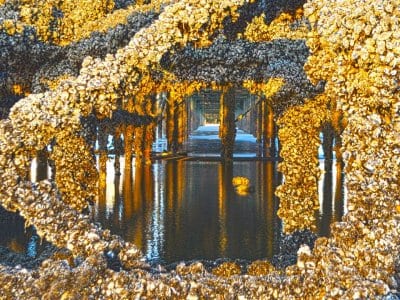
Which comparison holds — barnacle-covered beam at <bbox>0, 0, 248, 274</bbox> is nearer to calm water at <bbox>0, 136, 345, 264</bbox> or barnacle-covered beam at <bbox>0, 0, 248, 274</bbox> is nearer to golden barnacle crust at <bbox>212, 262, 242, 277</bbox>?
golden barnacle crust at <bbox>212, 262, 242, 277</bbox>

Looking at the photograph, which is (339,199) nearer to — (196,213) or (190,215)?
(196,213)

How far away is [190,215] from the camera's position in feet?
33.8

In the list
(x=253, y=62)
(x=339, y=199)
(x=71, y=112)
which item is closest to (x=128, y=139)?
(x=339, y=199)

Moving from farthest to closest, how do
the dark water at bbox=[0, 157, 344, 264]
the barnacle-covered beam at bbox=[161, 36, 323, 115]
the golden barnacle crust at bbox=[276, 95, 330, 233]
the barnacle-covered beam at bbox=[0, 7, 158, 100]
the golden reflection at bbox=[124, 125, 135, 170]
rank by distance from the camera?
the golden reflection at bbox=[124, 125, 135, 170] → the dark water at bbox=[0, 157, 344, 264] → the barnacle-covered beam at bbox=[161, 36, 323, 115] → the golden barnacle crust at bbox=[276, 95, 330, 233] → the barnacle-covered beam at bbox=[0, 7, 158, 100]

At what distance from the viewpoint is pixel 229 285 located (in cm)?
320

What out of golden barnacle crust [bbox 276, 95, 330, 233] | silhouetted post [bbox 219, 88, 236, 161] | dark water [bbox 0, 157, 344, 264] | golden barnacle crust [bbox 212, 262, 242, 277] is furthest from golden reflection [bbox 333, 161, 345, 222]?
silhouetted post [bbox 219, 88, 236, 161]

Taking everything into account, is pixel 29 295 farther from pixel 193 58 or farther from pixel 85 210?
pixel 193 58

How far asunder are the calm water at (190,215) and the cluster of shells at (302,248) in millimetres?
3415

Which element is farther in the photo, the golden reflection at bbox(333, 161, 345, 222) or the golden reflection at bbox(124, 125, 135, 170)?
the golden reflection at bbox(124, 125, 135, 170)

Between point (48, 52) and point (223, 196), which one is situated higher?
point (48, 52)

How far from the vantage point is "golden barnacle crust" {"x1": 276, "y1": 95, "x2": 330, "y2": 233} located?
652cm

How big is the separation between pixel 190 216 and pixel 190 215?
0.33 ft

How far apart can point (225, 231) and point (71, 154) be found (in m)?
3.47

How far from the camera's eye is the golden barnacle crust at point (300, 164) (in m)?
6.52
